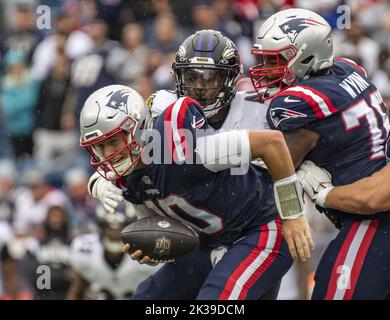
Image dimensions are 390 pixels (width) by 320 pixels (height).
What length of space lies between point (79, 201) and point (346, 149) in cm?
475

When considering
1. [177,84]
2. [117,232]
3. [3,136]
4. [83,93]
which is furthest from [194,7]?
[177,84]

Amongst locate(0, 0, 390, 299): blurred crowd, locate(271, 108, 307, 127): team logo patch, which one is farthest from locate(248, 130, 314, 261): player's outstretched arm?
locate(0, 0, 390, 299): blurred crowd

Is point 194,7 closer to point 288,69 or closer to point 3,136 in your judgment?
point 3,136

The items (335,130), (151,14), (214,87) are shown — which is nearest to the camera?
(335,130)

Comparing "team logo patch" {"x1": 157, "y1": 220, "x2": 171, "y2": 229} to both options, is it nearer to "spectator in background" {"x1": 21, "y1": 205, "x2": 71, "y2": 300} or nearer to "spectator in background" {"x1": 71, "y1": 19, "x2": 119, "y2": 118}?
"spectator in background" {"x1": 21, "y1": 205, "x2": 71, "y2": 300}

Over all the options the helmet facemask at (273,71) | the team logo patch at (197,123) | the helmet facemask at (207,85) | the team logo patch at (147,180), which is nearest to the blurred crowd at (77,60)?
the helmet facemask at (207,85)

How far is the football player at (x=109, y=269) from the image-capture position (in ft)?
→ 26.0

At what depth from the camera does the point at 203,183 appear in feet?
18.1

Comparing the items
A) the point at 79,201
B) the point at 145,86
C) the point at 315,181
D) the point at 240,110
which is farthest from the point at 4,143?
the point at 315,181

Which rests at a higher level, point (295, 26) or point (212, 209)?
point (295, 26)

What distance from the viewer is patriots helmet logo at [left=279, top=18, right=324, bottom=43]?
226 inches

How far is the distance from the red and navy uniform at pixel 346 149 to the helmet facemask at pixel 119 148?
70 cm

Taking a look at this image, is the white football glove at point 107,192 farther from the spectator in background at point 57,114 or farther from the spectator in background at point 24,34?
the spectator in background at point 24,34

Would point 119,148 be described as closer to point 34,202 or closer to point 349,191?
point 349,191
